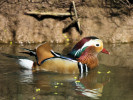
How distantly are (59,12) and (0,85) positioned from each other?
20.3ft

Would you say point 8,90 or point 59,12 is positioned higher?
point 59,12

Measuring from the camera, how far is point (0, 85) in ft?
25.6

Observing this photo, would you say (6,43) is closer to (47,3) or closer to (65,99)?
(47,3)

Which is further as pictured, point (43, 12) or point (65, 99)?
point (43, 12)

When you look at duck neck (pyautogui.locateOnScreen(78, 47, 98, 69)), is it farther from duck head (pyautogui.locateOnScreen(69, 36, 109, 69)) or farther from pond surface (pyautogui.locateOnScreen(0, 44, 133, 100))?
pond surface (pyautogui.locateOnScreen(0, 44, 133, 100))

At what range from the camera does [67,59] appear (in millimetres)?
8867

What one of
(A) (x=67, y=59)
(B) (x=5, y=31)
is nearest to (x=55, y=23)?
(B) (x=5, y=31)

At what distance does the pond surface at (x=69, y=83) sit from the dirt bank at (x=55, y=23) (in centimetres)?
272

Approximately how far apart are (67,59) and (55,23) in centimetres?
463

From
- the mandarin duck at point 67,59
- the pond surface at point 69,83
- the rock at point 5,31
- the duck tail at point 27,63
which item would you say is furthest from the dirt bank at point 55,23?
the mandarin duck at point 67,59

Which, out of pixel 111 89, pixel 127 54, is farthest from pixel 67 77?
pixel 127 54

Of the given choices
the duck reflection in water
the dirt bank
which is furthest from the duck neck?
the dirt bank

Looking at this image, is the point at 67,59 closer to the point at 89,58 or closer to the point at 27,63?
the point at 89,58

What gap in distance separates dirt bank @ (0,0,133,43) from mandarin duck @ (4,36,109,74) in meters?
3.77
